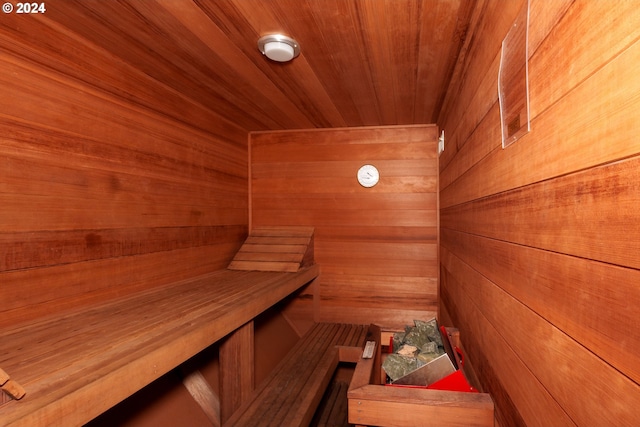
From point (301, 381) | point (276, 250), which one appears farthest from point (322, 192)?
point (301, 381)

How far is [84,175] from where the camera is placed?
5.98ft

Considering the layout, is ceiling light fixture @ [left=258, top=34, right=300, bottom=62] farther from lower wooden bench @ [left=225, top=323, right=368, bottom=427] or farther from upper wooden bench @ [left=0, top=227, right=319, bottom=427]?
lower wooden bench @ [left=225, top=323, right=368, bottom=427]

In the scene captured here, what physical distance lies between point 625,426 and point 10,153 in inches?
81.2

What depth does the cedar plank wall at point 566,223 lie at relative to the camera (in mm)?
568

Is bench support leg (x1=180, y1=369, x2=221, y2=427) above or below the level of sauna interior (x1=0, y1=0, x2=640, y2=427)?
below

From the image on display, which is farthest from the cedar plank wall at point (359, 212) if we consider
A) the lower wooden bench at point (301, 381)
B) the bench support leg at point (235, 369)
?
the bench support leg at point (235, 369)

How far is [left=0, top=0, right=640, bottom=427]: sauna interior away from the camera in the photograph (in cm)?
69

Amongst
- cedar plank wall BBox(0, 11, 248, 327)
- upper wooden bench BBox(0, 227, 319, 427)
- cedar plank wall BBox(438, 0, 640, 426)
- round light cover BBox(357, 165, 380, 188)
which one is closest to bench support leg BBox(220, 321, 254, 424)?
upper wooden bench BBox(0, 227, 319, 427)

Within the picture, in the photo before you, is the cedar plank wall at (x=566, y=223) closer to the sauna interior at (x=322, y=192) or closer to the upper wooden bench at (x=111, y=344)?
the sauna interior at (x=322, y=192)

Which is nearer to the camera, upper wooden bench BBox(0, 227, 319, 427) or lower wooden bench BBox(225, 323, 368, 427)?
upper wooden bench BBox(0, 227, 319, 427)

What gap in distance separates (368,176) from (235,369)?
2106mm

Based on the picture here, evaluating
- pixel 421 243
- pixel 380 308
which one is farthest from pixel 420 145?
pixel 380 308

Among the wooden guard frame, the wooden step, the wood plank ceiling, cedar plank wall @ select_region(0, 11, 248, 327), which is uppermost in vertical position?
the wood plank ceiling

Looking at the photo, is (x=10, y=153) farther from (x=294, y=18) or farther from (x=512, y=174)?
(x=512, y=174)
